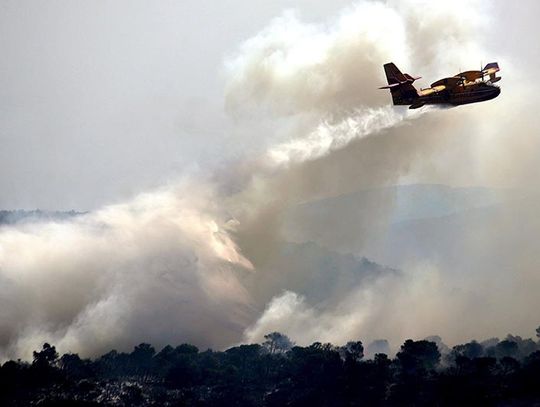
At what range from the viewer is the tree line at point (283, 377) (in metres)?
124

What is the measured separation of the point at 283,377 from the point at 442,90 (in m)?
54.9

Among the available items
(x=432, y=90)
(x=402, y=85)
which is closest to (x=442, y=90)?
(x=432, y=90)

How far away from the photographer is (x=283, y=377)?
14338 centimetres

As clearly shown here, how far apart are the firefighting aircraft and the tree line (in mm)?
40294

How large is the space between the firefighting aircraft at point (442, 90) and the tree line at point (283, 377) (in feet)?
132

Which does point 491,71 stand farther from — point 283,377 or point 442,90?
point 283,377

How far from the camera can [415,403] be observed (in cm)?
12325

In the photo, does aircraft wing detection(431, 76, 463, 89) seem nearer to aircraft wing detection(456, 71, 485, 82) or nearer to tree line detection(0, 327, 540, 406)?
aircraft wing detection(456, 71, 485, 82)

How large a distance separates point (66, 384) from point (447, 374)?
62.9 metres

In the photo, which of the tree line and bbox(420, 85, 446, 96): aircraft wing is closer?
the tree line

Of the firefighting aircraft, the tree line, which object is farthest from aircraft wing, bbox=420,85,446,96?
the tree line

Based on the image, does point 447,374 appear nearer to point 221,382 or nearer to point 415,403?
point 415,403

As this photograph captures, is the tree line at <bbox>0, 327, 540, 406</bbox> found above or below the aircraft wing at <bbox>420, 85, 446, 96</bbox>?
below

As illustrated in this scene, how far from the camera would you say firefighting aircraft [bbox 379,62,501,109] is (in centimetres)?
12900
